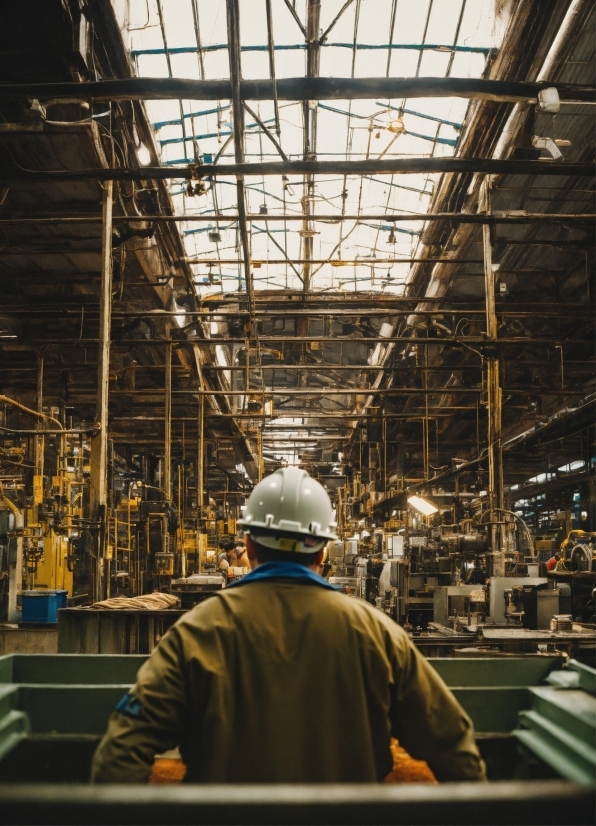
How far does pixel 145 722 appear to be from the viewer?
2.17 m

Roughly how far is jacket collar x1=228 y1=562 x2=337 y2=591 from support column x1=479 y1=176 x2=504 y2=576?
744 centimetres

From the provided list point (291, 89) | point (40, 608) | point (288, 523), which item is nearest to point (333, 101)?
point (291, 89)

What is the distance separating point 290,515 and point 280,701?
687mm

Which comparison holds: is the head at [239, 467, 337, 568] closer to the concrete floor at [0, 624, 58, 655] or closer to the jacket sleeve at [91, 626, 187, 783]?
the jacket sleeve at [91, 626, 187, 783]

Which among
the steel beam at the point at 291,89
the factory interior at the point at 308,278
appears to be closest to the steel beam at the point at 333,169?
the factory interior at the point at 308,278

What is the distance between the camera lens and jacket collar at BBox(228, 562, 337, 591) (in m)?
2.41

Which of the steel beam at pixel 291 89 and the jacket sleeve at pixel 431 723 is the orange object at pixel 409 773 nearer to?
the jacket sleeve at pixel 431 723

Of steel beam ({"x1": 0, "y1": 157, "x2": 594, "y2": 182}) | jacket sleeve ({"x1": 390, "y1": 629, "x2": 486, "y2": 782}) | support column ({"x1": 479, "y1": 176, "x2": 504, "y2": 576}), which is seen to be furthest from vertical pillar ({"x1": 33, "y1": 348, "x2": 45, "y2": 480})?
jacket sleeve ({"x1": 390, "y1": 629, "x2": 486, "y2": 782})

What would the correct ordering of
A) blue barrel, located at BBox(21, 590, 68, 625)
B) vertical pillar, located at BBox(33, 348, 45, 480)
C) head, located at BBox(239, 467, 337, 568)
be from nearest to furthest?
head, located at BBox(239, 467, 337, 568) → blue barrel, located at BBox(21, 590, 68, 625) → vertical pillar, located at BBox(33, 348, 45, 480)

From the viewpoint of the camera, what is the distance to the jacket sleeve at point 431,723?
2309 mm

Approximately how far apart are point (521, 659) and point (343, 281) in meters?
11.3

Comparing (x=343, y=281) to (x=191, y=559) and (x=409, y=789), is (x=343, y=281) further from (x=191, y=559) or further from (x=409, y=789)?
(x=409, y=789)

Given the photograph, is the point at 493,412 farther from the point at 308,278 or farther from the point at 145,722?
the point at 145,722

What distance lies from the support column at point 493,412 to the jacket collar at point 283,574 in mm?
7440
